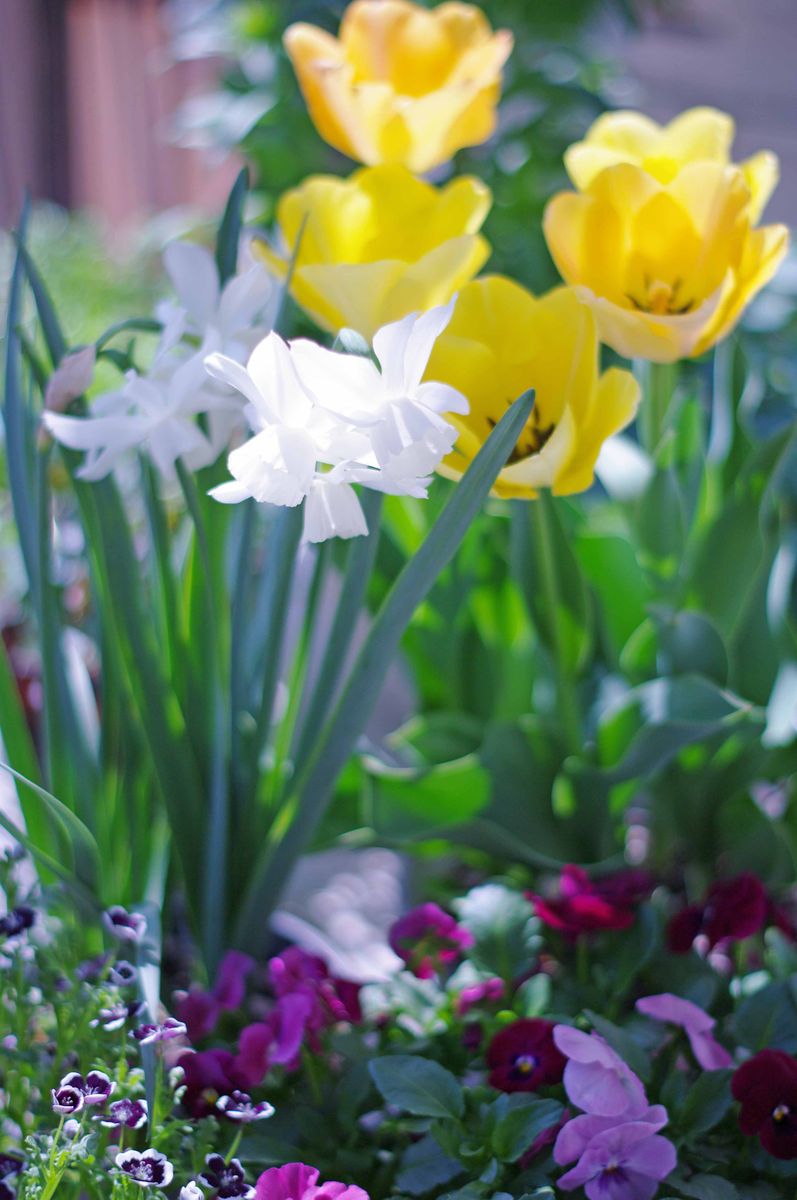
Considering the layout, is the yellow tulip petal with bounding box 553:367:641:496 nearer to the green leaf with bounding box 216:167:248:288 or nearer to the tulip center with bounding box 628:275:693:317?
the tulip center with bounding box 628:275:693:317

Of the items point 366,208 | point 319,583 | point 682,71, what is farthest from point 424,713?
point 682,71

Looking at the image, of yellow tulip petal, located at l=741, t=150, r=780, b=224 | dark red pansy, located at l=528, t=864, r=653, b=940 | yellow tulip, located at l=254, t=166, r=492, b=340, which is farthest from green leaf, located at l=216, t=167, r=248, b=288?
dark red pansy, located at l=528, t=864, r=653, b=940

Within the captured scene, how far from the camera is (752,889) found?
533mm

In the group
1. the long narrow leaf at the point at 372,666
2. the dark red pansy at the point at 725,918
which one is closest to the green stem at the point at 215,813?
the long narrow leaf at the point at 372,666

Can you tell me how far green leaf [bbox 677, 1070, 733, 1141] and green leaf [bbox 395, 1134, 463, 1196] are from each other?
9cm

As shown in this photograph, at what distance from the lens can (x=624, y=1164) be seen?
40 centimetres

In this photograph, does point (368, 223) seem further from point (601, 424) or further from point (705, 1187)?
point (705, 1187)

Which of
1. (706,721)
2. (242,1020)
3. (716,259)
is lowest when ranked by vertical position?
(242,1020)

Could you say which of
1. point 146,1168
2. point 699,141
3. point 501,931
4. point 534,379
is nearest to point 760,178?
point 699,141

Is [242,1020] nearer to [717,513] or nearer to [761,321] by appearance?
[717,513]

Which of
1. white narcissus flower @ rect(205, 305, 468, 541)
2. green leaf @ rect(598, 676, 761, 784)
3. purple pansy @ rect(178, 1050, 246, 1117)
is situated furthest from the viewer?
green leaf @ rect(598, 676, 761, 784)

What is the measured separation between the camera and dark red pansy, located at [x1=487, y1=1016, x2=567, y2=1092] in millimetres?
443

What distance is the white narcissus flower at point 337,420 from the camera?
0.33 meters

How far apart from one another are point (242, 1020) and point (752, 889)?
252mm
